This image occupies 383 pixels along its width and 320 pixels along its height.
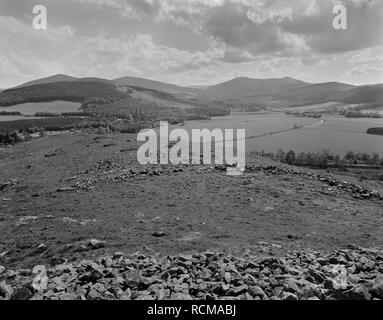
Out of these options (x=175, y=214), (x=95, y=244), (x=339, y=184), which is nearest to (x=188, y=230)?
(x=175, y=214)

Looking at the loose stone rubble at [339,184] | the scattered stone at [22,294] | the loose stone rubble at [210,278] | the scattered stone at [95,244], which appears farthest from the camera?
the loose stone rubble at [339,184]

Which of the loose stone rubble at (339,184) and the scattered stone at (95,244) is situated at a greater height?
the loose stone rubble at (339,184)

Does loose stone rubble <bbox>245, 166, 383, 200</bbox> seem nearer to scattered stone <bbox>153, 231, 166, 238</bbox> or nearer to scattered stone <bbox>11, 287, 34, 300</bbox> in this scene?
scattered stone <bbox>153, 231, 166, 238</bbox>

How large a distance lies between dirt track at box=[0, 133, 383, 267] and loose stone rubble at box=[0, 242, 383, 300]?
1344 millimetres

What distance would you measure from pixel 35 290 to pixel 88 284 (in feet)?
3.93

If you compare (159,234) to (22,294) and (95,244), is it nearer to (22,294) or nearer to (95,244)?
(95,244)

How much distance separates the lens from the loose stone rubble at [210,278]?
7.84 m

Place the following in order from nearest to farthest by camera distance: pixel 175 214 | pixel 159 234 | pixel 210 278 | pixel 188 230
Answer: pixel 210 278 < pixel 159 234 < pixel 188 230 < pixel 175 214

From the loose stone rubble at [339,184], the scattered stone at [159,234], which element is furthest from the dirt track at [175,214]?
the loose stone rubble at [339,184]

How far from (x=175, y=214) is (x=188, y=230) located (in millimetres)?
2379

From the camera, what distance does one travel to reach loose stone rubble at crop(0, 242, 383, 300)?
7840 mm

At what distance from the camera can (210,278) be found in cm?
872

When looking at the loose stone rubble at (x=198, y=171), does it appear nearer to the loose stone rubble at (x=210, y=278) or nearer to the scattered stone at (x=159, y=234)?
the scattered stone at (x=159, y=234)

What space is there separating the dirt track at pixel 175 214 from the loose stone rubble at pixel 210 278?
1.34m
